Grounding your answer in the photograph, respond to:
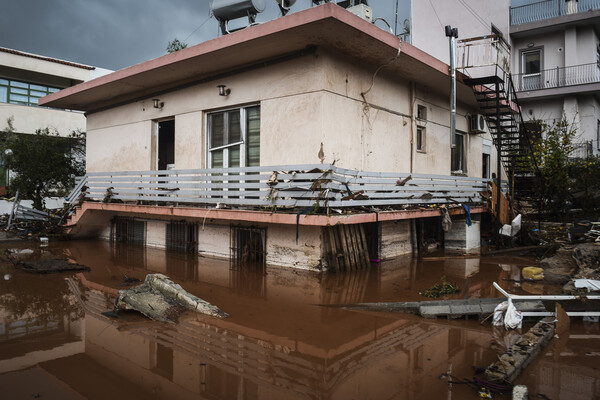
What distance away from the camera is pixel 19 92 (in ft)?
86.0

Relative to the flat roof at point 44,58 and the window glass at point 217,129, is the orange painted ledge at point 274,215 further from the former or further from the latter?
the flat roof at point 44,58

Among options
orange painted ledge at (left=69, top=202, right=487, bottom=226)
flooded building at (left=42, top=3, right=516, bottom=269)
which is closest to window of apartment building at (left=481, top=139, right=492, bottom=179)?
flooded building at (left=42, top=3, right=516, bottom=269)

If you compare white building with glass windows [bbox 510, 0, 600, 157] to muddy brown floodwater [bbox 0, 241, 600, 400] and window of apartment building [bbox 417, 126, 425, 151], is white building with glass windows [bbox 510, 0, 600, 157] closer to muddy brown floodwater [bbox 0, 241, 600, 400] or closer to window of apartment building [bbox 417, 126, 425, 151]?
window of apartment building [bbox 417, 126, 425, 151]

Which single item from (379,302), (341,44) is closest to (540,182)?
(341,44)

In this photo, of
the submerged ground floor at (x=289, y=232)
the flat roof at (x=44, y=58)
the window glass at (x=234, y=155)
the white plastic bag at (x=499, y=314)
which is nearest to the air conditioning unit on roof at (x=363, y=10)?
the window glass at (x=234, y=155)

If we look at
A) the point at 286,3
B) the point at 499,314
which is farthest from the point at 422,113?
the point at 499,314

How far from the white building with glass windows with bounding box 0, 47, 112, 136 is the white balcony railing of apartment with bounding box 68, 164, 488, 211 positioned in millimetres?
16176

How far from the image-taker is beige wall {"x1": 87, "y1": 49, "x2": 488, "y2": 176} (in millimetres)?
8844

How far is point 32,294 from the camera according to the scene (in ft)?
23.1

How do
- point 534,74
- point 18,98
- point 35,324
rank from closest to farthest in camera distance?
point 35,324
point 534,74
point 18,98

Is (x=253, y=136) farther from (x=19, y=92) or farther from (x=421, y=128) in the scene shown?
(x=19, y=92)

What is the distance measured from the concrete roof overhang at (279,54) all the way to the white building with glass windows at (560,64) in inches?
416

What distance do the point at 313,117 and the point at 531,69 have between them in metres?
19.0

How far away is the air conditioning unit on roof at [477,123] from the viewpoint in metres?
14.7
